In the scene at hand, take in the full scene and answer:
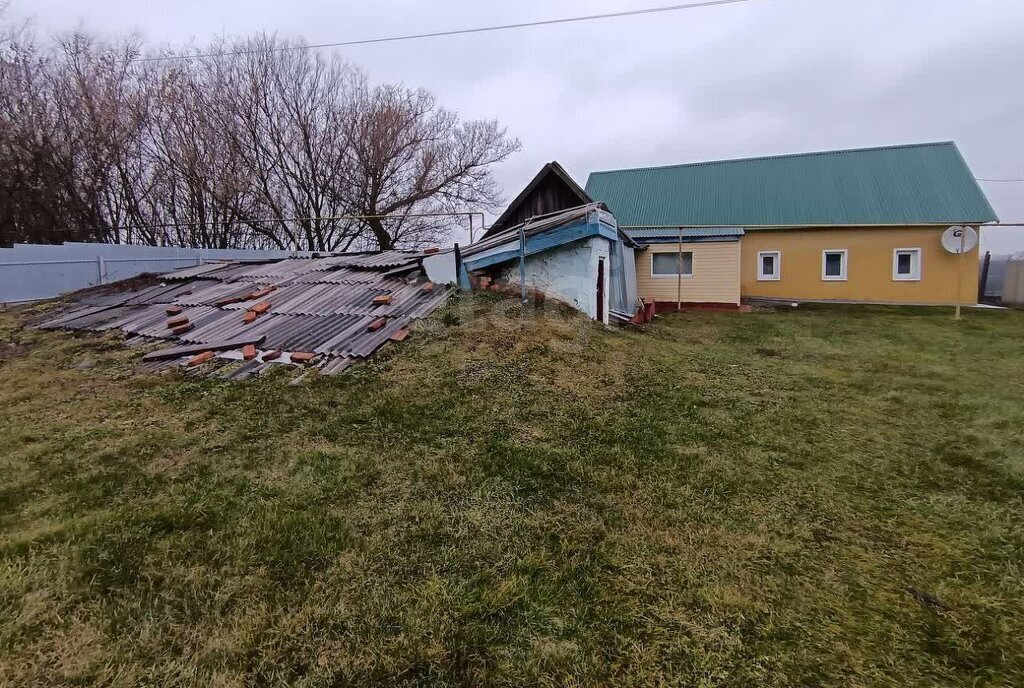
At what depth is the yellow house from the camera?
1437 cm

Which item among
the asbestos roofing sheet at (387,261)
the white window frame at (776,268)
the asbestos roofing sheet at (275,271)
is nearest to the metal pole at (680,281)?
the white window frame at (776,268)

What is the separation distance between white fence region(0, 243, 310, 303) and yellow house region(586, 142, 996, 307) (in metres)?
13.9

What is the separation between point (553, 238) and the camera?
8.52m

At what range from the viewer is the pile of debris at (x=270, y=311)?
6.35 m

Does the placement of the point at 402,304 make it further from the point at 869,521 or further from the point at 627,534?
the point at 869,521

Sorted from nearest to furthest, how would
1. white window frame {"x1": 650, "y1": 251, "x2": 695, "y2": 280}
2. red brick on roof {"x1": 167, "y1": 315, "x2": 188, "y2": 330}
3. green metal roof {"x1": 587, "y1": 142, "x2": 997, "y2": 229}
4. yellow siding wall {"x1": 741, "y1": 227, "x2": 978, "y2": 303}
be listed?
1. red brick on roof {"x1": 167, "y1": 315, "x2": 188, "y2": 330}
2. white window frame {"x1": 650, "y1": 251, "x2": 695, "y2": 280}
3. yellow siding wall {"x1": 741, "y1": 227, "x2": 978, "y2": 303}
4. green metal roof {"x1": 587, "y1": 142, "x2": 997, "y2": 229}

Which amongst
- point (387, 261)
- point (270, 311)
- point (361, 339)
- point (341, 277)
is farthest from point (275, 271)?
point (361, 339)

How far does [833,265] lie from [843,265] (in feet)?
0.93

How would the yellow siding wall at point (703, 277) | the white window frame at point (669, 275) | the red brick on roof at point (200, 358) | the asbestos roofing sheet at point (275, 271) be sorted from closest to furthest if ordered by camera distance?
the red brick on roof at point (200, 358)
the asbestos roofing sheet at point (275, 271)
the yellow siding wall at point (703, 277)
the white window frame at point (669, 275)

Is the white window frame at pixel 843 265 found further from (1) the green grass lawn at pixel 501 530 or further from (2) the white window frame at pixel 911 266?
(1) the green grass lawn at pixel 501 530

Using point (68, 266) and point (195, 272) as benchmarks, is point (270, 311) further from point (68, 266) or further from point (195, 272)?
point (68, 266)

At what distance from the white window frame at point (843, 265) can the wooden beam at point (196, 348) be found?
644 inches

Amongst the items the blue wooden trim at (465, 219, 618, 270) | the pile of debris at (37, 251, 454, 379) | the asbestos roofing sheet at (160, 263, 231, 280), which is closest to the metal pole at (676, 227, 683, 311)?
the blue wooden trim at (465, 219, 618, 270)

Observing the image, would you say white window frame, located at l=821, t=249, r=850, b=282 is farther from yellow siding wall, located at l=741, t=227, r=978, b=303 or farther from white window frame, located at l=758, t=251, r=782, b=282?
white window frame, located at l=758, t=251, r=782, b=282
